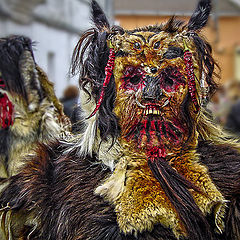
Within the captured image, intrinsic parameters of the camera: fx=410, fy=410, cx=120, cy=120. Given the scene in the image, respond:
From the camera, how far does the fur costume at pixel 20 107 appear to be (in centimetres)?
228

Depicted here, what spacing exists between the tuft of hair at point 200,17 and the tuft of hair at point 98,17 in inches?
13.2

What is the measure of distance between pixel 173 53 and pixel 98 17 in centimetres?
35

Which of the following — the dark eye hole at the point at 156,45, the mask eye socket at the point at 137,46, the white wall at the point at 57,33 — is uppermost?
the dark eye hole at the point at 156,45

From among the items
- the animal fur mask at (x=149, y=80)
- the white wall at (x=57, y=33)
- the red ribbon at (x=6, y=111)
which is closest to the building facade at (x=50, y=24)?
the white wall at (x=57, y=33)

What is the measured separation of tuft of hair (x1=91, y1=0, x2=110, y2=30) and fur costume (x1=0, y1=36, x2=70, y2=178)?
0.74 m

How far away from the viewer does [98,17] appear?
5.48ft

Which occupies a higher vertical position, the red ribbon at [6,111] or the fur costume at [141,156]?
the fur costume at [141,156]

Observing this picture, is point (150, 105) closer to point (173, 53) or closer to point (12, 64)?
point (173, 53)

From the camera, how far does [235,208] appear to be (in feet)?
5.02

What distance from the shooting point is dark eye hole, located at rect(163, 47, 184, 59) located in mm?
1572

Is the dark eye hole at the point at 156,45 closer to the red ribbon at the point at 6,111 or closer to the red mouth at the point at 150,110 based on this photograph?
the red mouth at the point at 150,110

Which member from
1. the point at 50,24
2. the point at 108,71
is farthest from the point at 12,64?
the point at 50,24

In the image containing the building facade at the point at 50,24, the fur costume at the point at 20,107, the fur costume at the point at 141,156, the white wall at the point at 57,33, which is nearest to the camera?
the fur costume at the point at 141,156

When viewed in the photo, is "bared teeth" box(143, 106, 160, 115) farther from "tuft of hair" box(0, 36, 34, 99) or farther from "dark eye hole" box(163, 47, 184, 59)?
"tuft of hair" box(0, 36, 34, 99)
